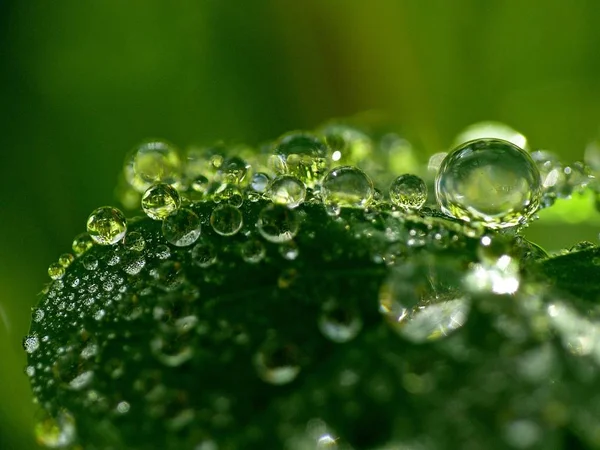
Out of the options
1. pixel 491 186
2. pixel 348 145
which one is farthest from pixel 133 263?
pixel 348 145

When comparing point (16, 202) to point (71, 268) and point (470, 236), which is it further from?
point (470, 236)

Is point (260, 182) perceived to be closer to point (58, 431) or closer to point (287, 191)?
point (287, 191)

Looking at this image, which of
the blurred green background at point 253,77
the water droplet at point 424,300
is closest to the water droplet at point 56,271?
the water droplet at point 424,300

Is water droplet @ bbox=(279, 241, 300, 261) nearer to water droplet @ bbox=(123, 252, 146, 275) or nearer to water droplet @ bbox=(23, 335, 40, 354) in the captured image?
water droplet @ bbox=(123, 252, 146, 275)

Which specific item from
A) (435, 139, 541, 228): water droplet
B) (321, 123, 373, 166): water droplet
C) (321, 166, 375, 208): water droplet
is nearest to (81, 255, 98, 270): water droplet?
(321, 166, 375, 208): water droplet

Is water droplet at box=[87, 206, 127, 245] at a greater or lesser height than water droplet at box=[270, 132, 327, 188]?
greater
